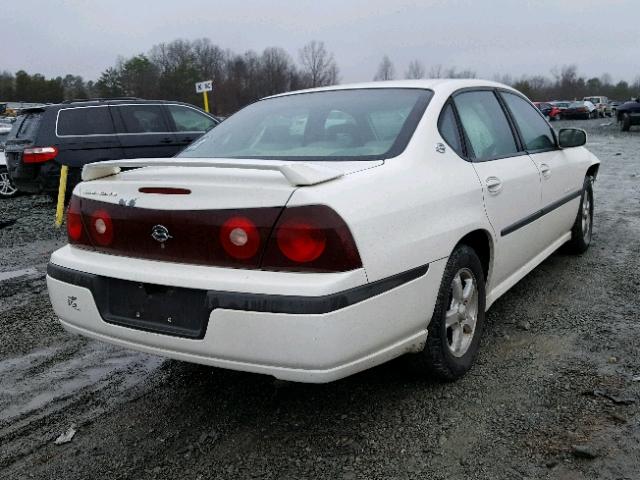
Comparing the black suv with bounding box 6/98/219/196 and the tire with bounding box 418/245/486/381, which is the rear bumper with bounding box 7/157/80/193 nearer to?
the black suv with bounding box 6/98/219/196

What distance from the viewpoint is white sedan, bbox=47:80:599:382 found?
218 cm

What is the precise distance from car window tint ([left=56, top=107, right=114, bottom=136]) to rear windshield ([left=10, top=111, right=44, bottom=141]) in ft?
1.09

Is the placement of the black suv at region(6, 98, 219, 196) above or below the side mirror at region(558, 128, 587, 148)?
below

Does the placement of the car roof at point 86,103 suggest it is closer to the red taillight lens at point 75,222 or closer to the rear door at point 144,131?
the rear door at point 144,131

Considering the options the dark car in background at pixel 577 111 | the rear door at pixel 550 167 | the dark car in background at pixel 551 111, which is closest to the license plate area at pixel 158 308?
the rear door at pixel 550 167

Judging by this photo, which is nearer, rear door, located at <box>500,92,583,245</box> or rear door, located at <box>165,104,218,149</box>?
rear door, located at <box>500,92,583,245</box>

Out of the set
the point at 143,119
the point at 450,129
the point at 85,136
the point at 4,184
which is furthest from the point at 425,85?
the point at 4,184

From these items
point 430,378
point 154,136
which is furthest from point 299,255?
point 154,136

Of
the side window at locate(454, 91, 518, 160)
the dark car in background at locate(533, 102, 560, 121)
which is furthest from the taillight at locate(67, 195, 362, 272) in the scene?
the dark car in background at locate(533, 102, 560, 121)

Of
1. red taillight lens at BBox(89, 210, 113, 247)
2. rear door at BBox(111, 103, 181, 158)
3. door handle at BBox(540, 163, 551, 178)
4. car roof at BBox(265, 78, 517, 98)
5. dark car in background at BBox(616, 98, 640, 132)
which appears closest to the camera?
red taillight lens at BBox(89, 210, 113, 247)

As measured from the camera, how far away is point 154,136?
934cm

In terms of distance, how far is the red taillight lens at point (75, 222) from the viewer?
2.77 metres

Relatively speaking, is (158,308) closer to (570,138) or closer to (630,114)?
(570,138)

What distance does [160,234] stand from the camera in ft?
7.98
